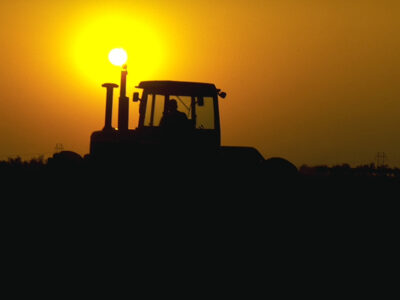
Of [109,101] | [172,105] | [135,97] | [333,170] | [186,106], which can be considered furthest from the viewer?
[333,170]

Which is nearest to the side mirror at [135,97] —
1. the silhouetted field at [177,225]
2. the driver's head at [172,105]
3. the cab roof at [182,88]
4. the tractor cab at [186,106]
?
the tractor cab at [186,106]

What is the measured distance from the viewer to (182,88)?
1408 centimetres

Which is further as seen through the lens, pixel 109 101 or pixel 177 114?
pixel 109 101

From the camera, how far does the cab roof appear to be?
1398 centimetres

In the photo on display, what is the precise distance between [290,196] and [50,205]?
3.83 meters

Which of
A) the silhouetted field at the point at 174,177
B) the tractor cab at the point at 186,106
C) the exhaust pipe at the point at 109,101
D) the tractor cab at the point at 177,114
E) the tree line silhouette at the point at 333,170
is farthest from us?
the tree line silhouette at the point at 333,170

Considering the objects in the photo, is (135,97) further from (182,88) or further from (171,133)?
(171,133)

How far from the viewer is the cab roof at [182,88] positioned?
14.0 m

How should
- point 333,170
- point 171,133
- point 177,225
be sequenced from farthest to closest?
point 333,170, point 171,133, point 177,225

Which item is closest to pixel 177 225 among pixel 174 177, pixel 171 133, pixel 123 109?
pixel 174 177

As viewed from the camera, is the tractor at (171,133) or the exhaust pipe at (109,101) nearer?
the tractor at (171,133)

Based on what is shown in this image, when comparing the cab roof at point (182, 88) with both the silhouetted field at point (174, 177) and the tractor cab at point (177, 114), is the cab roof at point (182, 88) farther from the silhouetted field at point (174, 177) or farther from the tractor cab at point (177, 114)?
the silhouetted field at point (174, 177)

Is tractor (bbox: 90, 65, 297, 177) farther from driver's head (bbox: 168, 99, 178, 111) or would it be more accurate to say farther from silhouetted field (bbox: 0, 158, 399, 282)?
silhouetted field (bbox: 0, 158, 399, 282)

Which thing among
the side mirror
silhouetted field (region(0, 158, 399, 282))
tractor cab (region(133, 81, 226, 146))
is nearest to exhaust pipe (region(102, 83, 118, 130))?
tractor cab (region(133, 81, 226, 146))
